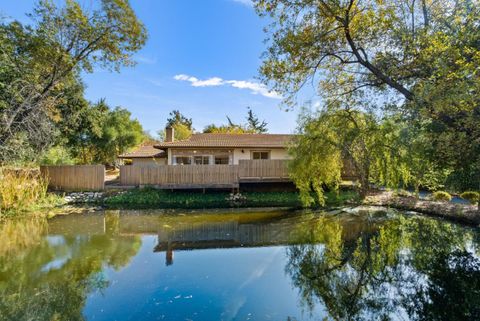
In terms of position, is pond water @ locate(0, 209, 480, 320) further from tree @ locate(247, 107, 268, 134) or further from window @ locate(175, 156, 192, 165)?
tree @ locate(247, 107, 268, 134)

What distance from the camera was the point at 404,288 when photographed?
525 cm

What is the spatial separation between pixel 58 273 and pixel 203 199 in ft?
34.6

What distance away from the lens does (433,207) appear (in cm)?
1209

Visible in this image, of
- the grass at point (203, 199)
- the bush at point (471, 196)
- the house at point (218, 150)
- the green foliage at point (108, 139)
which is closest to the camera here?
the bush at point (471, 196)

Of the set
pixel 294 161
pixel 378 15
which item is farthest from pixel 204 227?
pixel 378 15

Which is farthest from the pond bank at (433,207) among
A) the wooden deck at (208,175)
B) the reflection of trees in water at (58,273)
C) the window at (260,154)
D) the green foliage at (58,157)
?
the green foliage at (58,157)

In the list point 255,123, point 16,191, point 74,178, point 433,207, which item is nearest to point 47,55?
point 16,191

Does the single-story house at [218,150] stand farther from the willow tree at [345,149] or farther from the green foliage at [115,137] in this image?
the green foliage at [115,137]

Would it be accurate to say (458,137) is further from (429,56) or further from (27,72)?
(27,72)

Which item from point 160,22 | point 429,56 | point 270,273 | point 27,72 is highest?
point 160,22

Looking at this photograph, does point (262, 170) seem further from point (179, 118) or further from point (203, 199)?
point (179, 118)

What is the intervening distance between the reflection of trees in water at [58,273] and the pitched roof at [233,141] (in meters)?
11.3

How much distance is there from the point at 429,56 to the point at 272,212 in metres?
8.73

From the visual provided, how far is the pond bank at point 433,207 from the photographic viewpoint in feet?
→ 33.6
